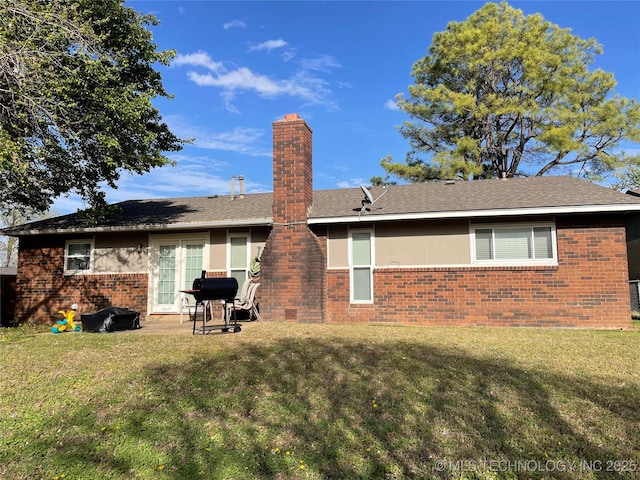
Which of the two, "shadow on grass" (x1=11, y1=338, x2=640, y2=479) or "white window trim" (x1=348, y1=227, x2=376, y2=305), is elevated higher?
"white window trim" (x1=348, y1=227, x2=376, y2=305)

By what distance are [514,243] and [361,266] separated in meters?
3.49

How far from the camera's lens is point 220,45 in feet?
44.5

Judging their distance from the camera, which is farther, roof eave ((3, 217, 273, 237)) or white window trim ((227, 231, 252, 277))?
white window trim ((227, 231, 252, 277))

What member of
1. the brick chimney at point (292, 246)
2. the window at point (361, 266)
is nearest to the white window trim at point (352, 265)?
the window at point (361, 266)

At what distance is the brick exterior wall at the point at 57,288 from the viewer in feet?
38.6

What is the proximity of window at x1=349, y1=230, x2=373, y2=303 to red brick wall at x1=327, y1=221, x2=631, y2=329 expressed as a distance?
18 centimetres

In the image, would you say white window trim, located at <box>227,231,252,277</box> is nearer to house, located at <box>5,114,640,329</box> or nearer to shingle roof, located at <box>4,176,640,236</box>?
house, located at <box>5,114,640,329</box>

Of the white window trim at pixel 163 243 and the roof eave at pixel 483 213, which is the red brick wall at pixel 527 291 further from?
the white window trim at pixel 163 243

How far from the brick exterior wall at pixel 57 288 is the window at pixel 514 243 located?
8.64 metres

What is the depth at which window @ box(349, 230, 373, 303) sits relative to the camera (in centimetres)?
1038

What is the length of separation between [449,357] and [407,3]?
11.4 m

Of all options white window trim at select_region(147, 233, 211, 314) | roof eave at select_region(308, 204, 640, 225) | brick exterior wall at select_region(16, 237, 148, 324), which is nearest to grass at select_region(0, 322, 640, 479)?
roof eave at select_region(308, 204, 640, 225)

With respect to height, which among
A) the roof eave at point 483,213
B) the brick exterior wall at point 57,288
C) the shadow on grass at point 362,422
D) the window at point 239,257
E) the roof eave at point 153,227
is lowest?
the shadow on grass at point 362,422

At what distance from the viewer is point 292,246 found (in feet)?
33.9
